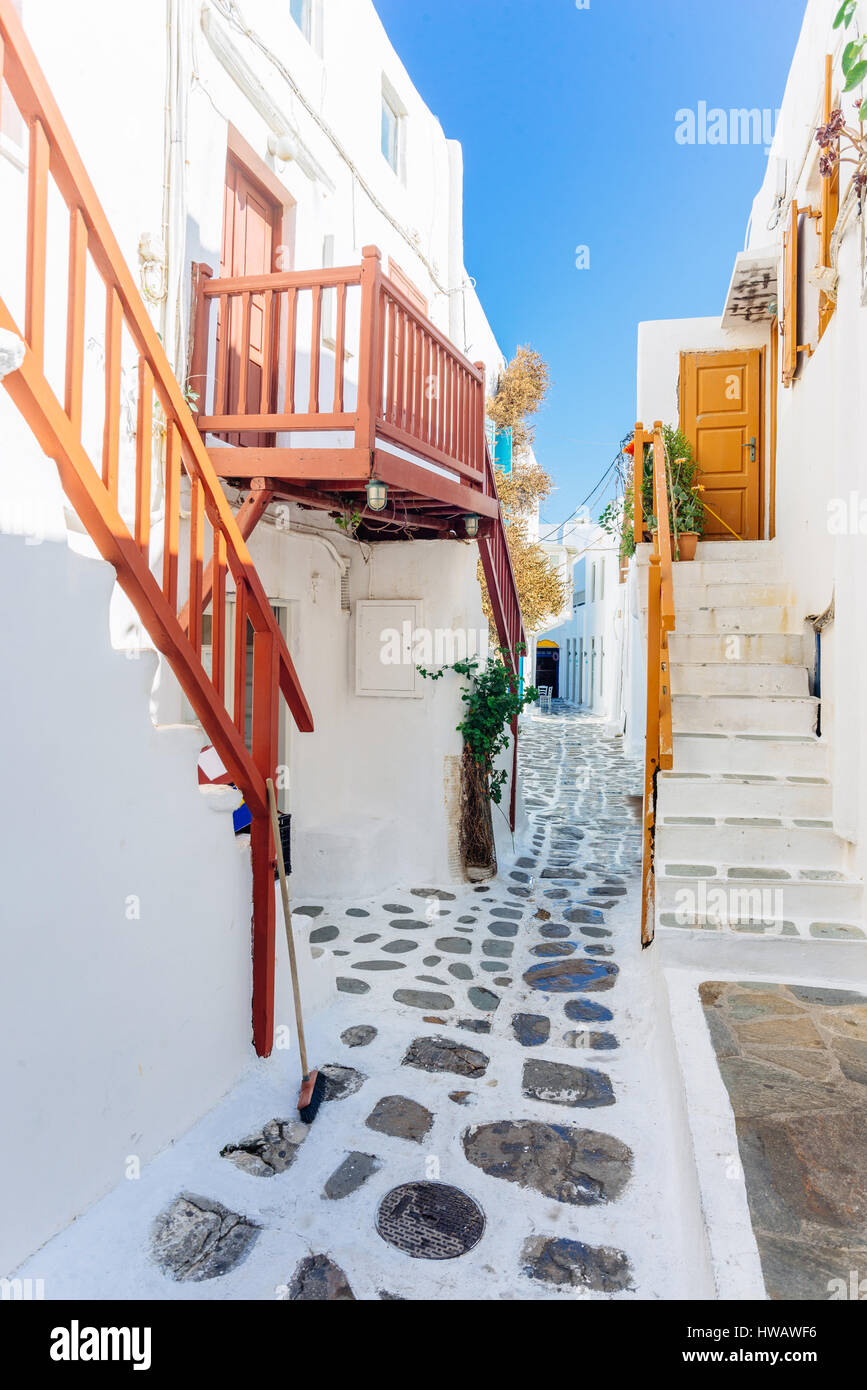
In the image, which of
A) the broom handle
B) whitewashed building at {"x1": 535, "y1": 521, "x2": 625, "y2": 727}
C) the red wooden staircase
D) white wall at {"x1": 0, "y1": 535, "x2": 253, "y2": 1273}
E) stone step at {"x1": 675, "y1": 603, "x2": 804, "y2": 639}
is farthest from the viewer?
whitewashed building at {"x1": 535, "y1": 521, "x2": 625, "y2": 727}

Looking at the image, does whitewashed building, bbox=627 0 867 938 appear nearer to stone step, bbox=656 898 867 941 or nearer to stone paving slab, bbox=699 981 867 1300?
stone step, bbox=656 898 867 941

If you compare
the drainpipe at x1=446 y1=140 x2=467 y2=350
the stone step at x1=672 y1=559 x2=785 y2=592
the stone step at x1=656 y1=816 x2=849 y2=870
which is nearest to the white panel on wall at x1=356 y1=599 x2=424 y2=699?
the stone step at x1=672 y1=559 x2=785 y2=592

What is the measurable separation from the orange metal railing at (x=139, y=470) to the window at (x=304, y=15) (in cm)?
453

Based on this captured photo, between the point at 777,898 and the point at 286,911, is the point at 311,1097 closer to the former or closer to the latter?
the point at 286,911

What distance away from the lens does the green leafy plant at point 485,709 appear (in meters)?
7.36

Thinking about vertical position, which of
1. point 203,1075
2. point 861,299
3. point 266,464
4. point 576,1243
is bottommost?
point 576,1243

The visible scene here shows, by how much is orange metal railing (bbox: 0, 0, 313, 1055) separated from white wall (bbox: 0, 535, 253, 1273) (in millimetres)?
200

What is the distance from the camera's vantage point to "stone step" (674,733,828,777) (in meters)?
4.97

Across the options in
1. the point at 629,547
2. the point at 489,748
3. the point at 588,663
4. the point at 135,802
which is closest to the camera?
the point at 135,802

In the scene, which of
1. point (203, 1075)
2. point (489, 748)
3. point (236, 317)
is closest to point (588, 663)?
point (489, 748)

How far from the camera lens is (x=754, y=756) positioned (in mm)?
5027

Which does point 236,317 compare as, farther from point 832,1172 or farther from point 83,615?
point 832,1172
